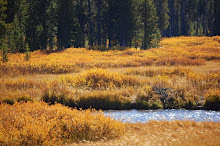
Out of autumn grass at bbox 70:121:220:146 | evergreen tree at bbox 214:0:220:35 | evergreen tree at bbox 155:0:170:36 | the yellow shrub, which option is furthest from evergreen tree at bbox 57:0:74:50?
autumn grass at bbox 70:121:220:146

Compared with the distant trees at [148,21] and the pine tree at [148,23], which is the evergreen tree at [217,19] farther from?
the distant trees at [148,21]

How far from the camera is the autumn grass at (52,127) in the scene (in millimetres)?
8461

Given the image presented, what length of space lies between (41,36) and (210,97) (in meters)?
41.2

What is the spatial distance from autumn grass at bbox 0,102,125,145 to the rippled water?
4.08 metres

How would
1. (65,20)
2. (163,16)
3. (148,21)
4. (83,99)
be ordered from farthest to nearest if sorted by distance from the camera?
(163,16) < (148,21) < (65,20) < (83,99)

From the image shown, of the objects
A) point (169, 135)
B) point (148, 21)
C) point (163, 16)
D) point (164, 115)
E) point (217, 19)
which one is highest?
point (163, 16)

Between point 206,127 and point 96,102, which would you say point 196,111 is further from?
point 96,102

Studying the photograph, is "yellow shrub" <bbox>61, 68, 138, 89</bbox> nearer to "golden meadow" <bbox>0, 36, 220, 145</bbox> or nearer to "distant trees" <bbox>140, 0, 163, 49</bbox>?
"golden meadow" <bbox>0, 36, 220, 145</bbox>

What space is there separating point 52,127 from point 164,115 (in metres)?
7.88

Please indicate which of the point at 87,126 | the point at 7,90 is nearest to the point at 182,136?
the point at 87,126

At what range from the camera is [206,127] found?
11758 millimetres

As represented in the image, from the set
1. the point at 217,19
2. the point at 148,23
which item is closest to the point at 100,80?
the point at 148,23

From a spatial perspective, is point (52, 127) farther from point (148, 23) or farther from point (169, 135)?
point (148, 23)

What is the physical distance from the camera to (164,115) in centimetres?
1543
